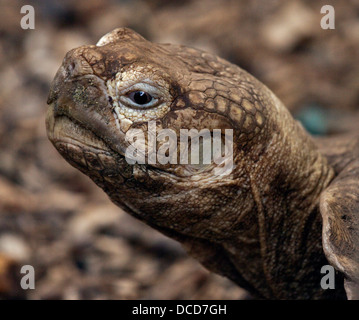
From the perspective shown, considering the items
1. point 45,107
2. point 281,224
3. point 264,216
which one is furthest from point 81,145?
point 45,107

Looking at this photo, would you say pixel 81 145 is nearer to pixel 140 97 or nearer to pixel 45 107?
pixel 140 97

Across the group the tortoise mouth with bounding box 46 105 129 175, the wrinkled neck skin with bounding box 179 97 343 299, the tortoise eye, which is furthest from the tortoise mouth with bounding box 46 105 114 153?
the wrinkled neck skin with bounding box 179 97 343 299

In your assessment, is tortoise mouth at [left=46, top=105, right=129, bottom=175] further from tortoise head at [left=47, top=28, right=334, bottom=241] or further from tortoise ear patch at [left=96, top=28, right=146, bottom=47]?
tortoise ear patch at [left=96, top=28, right=146, bottom=47]

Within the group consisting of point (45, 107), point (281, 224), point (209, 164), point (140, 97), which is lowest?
point (281, 224)

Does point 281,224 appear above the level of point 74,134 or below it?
below

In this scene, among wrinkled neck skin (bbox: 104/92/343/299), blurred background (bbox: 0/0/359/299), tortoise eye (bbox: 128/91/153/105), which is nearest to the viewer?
tortoise eye (bbox: 128/91/153/105)

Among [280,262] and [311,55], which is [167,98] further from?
[311,55]

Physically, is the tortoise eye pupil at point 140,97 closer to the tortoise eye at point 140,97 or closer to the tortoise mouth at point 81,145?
the tortoise eye at point 140,97

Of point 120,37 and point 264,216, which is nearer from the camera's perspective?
point 120,37
